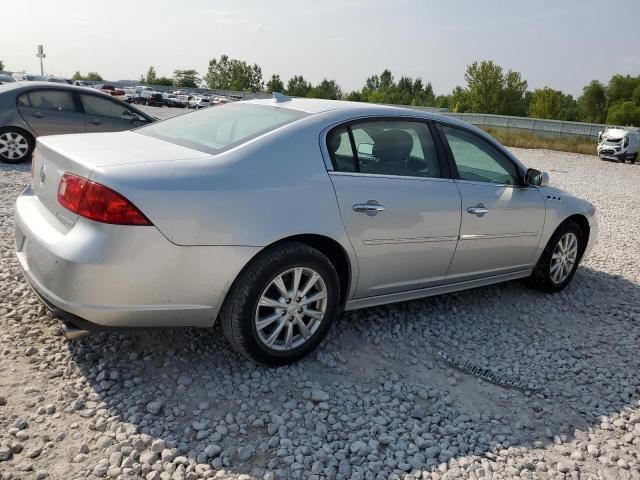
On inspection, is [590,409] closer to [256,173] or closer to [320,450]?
[320,450]

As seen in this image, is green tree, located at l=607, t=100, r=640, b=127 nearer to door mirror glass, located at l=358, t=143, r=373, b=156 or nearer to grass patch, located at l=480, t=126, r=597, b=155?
grass patch, located at l=480, t=126, r=597, b=155

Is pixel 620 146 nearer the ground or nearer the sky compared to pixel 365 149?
nearer the ground

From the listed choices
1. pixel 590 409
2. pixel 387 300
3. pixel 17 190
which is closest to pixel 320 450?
pixel 387 300

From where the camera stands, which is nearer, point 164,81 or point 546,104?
point 546,104

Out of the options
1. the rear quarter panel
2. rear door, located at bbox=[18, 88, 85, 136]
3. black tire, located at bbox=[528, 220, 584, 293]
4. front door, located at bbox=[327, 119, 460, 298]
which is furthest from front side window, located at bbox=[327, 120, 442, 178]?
rear door, located at bbox=[18, 88, 85, 136]

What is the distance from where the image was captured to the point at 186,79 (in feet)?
389

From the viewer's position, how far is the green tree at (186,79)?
386ft

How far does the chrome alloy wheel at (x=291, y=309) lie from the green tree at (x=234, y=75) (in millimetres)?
111422

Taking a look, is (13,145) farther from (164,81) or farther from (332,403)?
(164,81)

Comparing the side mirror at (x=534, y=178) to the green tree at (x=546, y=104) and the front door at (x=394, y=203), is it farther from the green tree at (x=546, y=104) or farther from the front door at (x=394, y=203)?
the green tree at (x=546, y=104)

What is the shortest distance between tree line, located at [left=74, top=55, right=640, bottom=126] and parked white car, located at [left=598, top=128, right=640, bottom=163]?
3821 cm

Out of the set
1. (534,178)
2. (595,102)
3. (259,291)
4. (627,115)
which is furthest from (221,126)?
(595,102)

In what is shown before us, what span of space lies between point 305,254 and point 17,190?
6.14 m

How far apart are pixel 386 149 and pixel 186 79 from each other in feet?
403
